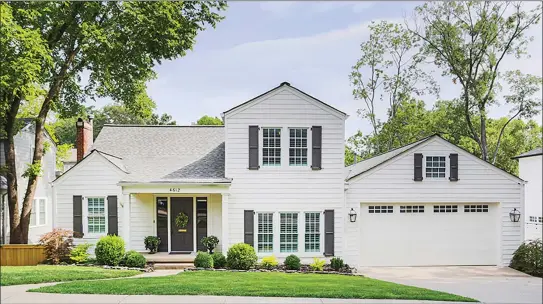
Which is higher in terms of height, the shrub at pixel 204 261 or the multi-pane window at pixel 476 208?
the multi-pane window at pixel 476 208

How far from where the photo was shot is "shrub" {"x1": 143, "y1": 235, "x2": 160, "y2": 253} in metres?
13.6

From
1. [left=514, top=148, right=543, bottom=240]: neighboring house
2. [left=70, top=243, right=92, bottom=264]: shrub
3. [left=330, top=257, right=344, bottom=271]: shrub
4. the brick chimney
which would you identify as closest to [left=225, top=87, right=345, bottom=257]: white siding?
[left=330, top=257, right=344, bottom=271]: shrub

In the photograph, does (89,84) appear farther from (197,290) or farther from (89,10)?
(197,290)

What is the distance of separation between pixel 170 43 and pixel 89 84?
398 cm

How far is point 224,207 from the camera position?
13.0 meters

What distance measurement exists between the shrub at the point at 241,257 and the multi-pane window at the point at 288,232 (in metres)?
1.28

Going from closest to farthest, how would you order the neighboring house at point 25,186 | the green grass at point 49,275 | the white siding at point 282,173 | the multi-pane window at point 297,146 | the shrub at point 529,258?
the green grass at point 49,275 → the shrub at point 529,258 → the white siding at point 282,173 → the multi-pane window at point 297,146 → the neighboring house at point 25,186

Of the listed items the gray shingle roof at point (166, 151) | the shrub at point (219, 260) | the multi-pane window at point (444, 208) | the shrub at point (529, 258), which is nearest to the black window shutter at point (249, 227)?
the shrub at point (219, 260)

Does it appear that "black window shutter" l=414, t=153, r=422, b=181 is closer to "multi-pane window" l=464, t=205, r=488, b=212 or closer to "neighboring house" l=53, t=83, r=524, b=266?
"neighboring house" l=53, t=83, r=524, b=266

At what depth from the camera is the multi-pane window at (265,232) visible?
1330 centimetres

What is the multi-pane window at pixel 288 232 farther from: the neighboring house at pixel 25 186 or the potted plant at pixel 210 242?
the neighboring house at pixel 25 186

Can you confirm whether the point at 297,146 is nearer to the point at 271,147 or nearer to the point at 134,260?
the point at 271,147

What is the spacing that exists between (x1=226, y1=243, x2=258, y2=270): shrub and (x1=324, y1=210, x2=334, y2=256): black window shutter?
243 cm

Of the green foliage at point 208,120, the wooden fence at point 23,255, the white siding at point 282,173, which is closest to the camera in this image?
the wooden fence at point 23,255
